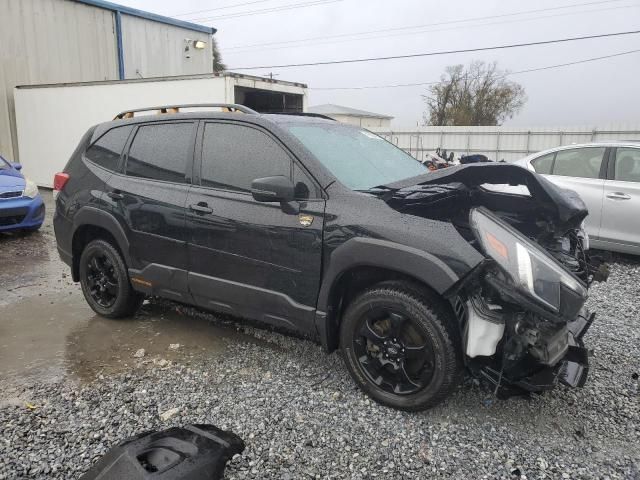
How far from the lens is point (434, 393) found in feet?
9.00

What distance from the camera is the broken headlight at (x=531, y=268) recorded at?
2.44m

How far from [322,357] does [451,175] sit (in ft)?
5.59

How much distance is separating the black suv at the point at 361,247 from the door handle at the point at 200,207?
0.06 feet

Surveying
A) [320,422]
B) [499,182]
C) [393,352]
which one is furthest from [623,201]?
[320,422]

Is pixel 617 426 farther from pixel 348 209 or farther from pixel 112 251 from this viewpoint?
pixel 112 251

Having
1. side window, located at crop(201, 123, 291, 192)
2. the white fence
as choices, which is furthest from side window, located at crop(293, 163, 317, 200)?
the white fence

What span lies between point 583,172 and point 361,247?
5.15 meters

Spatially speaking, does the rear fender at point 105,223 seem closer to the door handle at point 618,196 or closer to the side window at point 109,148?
the side window at point 109,148

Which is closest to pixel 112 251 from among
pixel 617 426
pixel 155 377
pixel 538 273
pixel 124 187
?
pixel 124 187

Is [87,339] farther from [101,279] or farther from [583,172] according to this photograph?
[583,172]

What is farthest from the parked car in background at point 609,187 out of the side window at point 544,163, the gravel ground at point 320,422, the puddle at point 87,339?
the puddle at point 87,339

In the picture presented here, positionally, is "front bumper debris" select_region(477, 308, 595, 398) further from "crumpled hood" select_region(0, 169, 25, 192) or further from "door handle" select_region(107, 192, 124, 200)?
"crumpled hood" select_region(0, 169, 25, 192)

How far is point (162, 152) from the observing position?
392 centimetres

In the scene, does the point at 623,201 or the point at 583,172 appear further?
the point at 583,172
